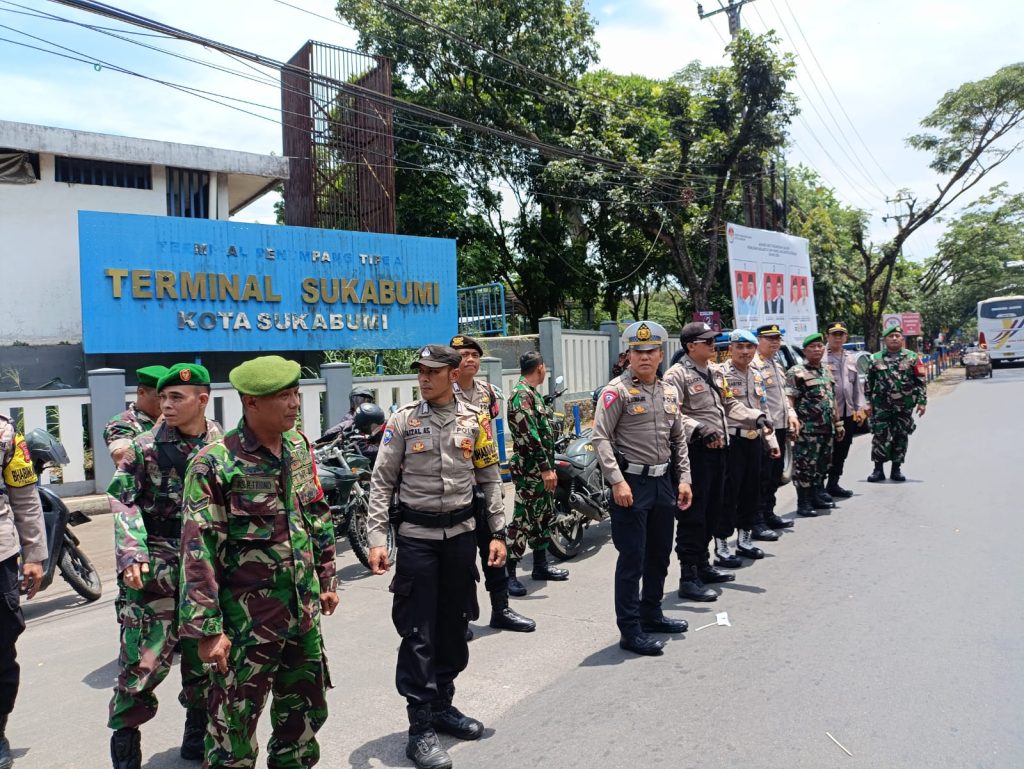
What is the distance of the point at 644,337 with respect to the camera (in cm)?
475

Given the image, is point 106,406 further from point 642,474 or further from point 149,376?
point 642,474

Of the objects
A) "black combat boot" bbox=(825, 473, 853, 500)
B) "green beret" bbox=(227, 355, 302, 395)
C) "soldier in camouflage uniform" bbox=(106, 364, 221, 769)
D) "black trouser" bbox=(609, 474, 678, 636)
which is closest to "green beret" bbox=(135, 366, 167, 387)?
"soldier in camouflage uniform" bbox=(106, 364, 221, 769)

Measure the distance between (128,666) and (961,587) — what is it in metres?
5.08

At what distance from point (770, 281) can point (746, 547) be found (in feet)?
43.0

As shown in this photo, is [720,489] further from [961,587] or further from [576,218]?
[576,218]

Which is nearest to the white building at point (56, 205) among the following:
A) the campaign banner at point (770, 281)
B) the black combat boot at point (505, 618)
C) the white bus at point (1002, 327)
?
the black combat boot at point (505, 618)

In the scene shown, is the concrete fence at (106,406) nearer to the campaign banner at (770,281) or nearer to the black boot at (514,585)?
the black boot at (514,585)

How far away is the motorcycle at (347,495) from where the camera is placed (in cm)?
657

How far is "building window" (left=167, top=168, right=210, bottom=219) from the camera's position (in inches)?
569

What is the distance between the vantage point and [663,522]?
4.73 meters

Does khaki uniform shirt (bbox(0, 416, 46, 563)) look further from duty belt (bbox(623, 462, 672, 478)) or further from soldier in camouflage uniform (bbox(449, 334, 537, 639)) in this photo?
duty belt (bbox(623, 462, 672, 478))

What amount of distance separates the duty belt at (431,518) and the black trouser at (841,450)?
659 centimetres

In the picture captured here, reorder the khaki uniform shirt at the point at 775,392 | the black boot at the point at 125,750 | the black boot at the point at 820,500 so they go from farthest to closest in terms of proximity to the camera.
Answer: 1. the black boot at the point at 820,500
2. the khaki uniform shirt at the point at 775,392
3. the black boot at the point at 125,750

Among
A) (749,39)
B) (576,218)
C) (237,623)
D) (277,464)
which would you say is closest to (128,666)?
(237,623)
